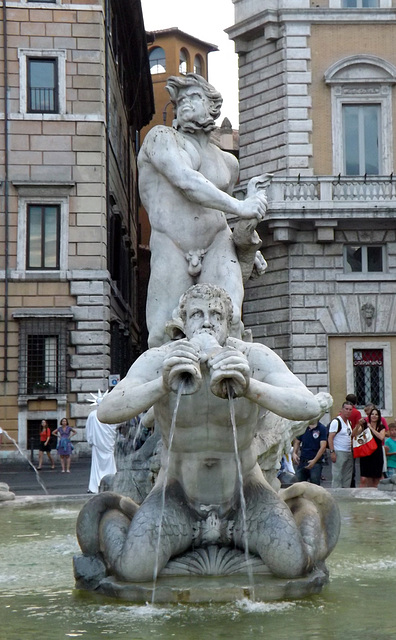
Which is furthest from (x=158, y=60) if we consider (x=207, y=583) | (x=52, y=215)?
(x=207, y=583)

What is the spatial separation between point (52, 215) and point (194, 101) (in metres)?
19.1

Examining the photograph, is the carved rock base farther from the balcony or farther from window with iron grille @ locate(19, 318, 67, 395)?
the balcony

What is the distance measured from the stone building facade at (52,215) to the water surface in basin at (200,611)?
19281 mm

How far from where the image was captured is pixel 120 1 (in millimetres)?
33406

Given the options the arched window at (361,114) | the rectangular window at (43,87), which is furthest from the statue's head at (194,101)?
the arched window at (361,114)

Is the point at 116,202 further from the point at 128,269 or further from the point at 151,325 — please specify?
the point at 151,325

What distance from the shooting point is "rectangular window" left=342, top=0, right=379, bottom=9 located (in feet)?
91.4

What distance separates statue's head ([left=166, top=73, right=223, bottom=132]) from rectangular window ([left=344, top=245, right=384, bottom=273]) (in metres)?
20.0

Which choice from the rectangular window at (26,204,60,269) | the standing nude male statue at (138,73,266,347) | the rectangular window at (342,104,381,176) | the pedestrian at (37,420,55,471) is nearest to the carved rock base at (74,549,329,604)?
Result: the standing nude male statue at (138,73,266,347)

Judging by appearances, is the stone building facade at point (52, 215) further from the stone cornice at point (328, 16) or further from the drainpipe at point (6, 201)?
the stone cornice at point (328, 16)

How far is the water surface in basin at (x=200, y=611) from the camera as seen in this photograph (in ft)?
13.6

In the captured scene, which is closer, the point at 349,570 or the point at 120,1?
the point at 349,570

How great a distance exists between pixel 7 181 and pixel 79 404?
549 cm

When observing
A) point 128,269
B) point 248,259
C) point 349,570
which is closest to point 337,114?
point 128,269
